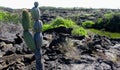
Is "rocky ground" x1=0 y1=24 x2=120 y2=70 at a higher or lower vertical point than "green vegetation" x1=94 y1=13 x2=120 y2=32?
higher

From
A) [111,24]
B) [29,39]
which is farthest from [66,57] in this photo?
[111,24]

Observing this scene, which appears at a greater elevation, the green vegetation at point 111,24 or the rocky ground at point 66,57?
the rocky ground at point 66,57

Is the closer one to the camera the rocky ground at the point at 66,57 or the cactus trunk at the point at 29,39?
the cactus trunk at the point at 29,39

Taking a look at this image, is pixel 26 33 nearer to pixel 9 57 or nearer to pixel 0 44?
pixel 9 57

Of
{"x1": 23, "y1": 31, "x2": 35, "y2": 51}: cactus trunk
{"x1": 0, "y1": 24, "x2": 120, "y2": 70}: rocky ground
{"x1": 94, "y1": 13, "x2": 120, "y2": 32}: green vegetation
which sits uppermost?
{"x1": 23, "y1": 31, "x2": 35, "y2": 51}: cactus trunk

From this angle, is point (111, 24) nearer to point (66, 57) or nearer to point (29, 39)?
point (66, 57)

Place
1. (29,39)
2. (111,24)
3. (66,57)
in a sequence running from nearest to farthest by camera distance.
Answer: (29,39)
(66,57)
(111,24)

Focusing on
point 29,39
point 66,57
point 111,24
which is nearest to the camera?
point 29,39

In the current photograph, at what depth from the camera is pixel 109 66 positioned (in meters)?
32.8

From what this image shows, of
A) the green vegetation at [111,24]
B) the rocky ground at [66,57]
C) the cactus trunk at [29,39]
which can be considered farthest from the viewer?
the green vegetation at [111,24]

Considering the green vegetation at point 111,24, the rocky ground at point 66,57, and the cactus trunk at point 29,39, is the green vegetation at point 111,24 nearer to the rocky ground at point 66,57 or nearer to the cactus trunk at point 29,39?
the rocky ground at point 66,57

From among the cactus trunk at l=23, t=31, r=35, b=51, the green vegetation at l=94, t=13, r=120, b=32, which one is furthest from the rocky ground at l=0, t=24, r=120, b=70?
the green vegetation at l=94, t=13, r=120, b=32

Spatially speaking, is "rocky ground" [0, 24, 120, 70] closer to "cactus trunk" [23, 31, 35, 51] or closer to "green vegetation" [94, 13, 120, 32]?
"cactus trunk" [23, 31, 35, 51]

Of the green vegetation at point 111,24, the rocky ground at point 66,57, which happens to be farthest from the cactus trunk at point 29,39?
the green vegetation at point 111,24
